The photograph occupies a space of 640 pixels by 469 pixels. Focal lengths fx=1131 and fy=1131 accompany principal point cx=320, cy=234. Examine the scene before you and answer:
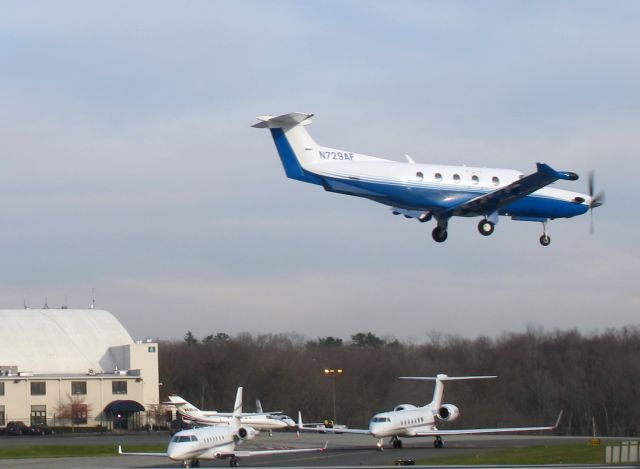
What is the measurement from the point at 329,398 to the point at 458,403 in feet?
55.7

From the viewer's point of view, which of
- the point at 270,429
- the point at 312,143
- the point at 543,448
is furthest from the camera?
the point at 270,429

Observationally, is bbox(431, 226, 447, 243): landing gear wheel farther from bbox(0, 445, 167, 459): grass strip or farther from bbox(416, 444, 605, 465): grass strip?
bbox(0, 445, 167, 459): grass strip

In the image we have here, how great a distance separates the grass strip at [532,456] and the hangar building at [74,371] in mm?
55409

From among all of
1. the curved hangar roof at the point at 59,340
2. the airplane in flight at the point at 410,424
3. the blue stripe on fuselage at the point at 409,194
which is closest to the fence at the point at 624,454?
the blue stripe on fuselage at the point at 409,194

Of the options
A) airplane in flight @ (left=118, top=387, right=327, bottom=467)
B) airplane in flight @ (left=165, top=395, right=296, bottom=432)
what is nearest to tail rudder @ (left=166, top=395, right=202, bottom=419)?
airplane in flight @ (left=165, top=395, right=296, bottom=432)

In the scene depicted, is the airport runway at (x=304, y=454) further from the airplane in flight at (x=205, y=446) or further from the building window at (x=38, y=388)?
the building window at (x=38, y=388)

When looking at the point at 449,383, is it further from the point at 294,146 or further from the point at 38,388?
the point at 294,146

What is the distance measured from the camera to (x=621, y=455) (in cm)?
6662

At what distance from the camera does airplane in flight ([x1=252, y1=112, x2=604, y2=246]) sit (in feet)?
179

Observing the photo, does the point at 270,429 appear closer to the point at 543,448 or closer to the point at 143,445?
the point at 143,445

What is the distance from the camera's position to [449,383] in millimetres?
146250

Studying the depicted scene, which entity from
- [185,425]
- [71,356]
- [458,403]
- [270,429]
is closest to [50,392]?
[71,356]

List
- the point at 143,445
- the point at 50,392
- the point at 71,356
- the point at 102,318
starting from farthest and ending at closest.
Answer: the point at 102,318 < the point at 71,356 < the point at 50,392 < the point at 143,445

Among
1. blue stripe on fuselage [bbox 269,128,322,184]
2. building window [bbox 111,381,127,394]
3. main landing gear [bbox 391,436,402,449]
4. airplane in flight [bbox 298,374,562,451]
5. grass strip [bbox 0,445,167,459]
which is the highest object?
blue stripe on fuselage [bbox 269,128,322,184]
